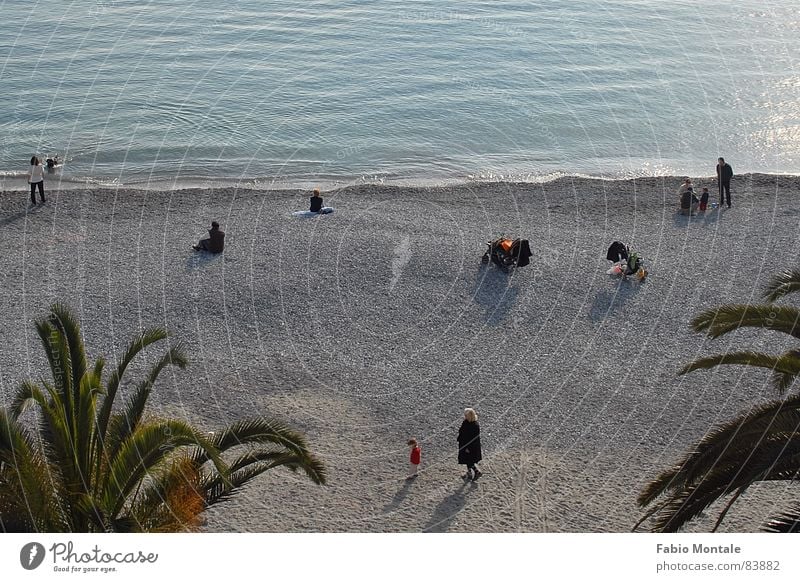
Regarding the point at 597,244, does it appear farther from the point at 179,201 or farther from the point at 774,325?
the point at 774,325

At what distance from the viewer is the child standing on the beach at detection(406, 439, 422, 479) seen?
611 inches

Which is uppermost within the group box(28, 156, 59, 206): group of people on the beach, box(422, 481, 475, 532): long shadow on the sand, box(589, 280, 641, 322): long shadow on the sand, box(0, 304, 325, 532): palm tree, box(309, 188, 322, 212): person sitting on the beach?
box(28, 156, 59, 206): group of people on the beach

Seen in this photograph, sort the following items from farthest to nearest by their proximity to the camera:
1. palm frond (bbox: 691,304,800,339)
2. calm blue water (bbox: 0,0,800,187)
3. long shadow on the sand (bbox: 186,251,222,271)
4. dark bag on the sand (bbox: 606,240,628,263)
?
calm blue water (bbox: 0,0,800,187) → dark bag on the sand (bbox: 606,240,628,263) → long shadow on the sand (bbox: 186,251,222,271) → palm frond (bbox: 691,304,800,339)

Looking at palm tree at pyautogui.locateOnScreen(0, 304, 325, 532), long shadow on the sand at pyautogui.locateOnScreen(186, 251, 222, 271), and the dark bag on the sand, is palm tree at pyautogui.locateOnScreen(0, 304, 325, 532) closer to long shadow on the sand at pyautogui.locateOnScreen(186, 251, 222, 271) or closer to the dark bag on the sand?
long shadow on the sand at pyautogui.locateOnScreen(186, 251, 222, 271)

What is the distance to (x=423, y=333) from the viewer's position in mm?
20812

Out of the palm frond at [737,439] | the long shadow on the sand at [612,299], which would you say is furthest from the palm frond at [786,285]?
the long shadow on the sand at [612,299]

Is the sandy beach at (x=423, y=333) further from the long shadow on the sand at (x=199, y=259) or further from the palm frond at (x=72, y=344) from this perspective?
the palm frond at (x=72, y=344)

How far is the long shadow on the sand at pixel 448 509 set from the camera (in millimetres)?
14250

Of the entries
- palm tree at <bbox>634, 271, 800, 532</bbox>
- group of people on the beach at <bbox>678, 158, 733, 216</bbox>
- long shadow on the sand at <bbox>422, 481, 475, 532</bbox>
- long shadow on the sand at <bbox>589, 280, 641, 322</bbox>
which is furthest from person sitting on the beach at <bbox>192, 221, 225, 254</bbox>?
palm tree at <bbox>634, 271, 800, 532</bbox>

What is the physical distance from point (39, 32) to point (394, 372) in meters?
42.8

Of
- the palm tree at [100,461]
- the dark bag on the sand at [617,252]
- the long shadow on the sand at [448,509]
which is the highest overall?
the dark bag on the sand at [617,252]

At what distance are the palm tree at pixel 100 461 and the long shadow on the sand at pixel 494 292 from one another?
1034 cm

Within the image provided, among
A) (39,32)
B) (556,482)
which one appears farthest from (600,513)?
(39,32)

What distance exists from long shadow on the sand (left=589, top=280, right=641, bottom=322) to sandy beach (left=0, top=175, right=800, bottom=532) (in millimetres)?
63
